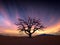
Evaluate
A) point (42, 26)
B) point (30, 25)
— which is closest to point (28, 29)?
point (30, 25)

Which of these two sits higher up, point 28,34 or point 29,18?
point 29,18

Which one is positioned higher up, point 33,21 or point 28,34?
point 33,21

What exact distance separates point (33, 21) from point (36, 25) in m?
1.29

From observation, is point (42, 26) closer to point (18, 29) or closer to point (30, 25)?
point (30, 25)

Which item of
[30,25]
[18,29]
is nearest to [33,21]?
[30,25]

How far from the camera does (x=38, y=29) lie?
3591 cm

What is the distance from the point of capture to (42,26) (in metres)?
35.9

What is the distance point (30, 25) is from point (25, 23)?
110 cm

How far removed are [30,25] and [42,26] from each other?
2.65 m

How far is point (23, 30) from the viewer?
35.4m

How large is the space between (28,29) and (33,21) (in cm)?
193

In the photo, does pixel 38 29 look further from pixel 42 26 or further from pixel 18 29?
pixel 18 29

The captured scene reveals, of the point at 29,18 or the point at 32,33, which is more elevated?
the point at 29,18

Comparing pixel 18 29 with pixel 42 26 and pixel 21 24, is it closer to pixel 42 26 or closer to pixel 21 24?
pixel 21 24
